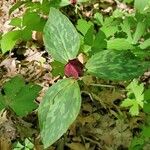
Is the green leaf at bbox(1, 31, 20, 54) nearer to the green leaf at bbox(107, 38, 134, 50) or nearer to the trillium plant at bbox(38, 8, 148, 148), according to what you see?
the green leaf at bbox(107, 38, 134, 50)

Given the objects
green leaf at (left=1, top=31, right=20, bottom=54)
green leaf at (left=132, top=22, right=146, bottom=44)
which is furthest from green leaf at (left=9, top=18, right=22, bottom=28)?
green leaf at (left=132, top=22, right=146, bottom=44)

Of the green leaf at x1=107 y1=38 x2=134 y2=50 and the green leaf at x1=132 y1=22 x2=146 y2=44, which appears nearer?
the green leaf at x1=107 y1=38 x2=134 y2=50

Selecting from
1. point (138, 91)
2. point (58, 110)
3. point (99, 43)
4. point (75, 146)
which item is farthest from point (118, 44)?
point (58, 110)

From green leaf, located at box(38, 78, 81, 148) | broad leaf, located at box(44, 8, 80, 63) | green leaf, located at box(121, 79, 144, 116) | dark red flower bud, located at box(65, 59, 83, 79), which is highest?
broad leaf, located at box(44, 8, 80, 63)

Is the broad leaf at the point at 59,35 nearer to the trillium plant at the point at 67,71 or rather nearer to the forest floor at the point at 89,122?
the trillium plant at the point at 67,71

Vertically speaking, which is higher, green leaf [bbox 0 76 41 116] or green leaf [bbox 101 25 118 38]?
green leaf [bbox 101 25 118 38]

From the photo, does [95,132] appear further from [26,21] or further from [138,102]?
[26,21]

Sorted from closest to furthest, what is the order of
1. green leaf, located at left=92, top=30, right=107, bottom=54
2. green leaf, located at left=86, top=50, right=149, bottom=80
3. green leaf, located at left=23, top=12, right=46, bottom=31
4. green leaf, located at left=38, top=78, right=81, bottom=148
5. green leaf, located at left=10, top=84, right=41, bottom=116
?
1. green leaf, located at left=38, top=78, right=81, bottom=148
2. green leaf, located at left=86, top=50, right=149, bottom=80
3. green leaf, located at left=10, top=84, right=41, bottom=116
4. green leaf, located at left=92, top=30, right=107, bottom=54
5. green leaf, located at left=23, top=12, right=46, bottom=31

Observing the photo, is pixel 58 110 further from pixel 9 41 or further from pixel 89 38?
pixel 9 41
